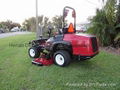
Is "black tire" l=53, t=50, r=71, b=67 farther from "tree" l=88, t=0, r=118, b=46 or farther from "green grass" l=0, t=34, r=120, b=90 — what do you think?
"tree" l=88, t=0, r=118, b=46

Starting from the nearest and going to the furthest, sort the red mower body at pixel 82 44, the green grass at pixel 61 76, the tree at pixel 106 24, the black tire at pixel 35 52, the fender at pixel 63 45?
the green grass at pixel 61 76 → the red mower body at pixel 82 44 → the fender at pixel 63 45 → the black tire at pixel 35 52 → the tree at pixel 106 24

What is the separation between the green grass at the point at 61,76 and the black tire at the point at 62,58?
149 millimetres

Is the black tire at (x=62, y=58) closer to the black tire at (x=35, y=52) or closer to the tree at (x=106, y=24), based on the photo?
the black tire at (x=35, y=52)

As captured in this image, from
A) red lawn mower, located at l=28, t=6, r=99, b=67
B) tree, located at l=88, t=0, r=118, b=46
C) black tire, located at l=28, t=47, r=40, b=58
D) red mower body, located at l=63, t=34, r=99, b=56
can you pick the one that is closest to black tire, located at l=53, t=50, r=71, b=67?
red lawn mower, located at l=28, t=6, r=99, b=67

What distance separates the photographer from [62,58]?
4.41 m

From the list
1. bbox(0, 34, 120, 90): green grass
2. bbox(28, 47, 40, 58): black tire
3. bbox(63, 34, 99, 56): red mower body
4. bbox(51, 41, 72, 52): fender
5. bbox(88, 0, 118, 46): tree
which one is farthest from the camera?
bbox(88, 0, 118, 46): tree

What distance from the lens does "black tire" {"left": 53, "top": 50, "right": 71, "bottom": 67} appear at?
4323 millimetres

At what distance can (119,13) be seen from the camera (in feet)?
24.4

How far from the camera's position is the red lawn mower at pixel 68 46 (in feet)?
13.3

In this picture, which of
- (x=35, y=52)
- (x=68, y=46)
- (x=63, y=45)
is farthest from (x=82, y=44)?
(x=35, y=52)

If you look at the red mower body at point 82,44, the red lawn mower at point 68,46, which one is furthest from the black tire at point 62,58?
the red mower body at point 82,44

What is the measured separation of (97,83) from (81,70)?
35.2 inches

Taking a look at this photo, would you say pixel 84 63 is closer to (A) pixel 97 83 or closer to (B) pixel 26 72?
(A) pixel 97 83

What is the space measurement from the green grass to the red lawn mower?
284 millimetres
